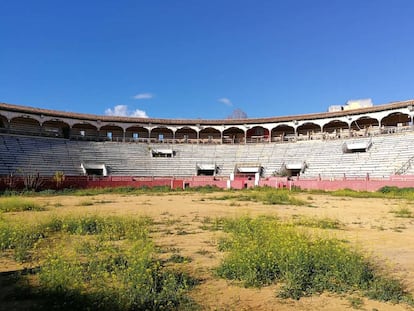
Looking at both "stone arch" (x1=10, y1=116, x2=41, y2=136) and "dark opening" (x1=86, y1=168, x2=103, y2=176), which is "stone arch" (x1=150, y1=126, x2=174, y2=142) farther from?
"stone arch" (x1=10, y1=116, x2=41, y2=136)

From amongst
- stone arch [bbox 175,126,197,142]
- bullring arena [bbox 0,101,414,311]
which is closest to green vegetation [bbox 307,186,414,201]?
bullring arena [bbox 0,101,414,311]

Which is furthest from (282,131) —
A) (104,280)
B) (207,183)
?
(104,280)

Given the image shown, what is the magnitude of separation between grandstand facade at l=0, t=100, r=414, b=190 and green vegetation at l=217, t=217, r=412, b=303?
89.8ft

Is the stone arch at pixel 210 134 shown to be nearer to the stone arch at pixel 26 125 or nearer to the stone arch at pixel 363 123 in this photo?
the stone arch at pixel 363 123

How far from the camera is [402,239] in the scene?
9.95 m

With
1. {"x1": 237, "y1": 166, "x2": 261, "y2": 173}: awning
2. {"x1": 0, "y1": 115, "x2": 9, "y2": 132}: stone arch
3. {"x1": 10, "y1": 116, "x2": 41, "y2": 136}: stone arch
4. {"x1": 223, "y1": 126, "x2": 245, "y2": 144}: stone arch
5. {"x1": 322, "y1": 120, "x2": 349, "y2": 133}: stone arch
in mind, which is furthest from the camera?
{"x1": 223, "y1": 126, "x2": 245, "y2": 144}: stone arch

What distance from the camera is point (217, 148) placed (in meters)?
50.0

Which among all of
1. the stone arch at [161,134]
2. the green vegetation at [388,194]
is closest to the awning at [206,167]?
the stone arch at [161,134]

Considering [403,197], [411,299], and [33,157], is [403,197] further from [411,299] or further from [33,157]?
[33,157]

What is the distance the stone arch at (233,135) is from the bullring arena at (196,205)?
1.12ft

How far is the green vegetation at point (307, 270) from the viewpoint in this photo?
18.5ft

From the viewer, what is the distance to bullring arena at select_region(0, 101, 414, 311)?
17.7 feet

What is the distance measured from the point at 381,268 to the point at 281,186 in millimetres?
29693

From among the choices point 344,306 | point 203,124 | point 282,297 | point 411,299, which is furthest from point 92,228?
point 203,124
